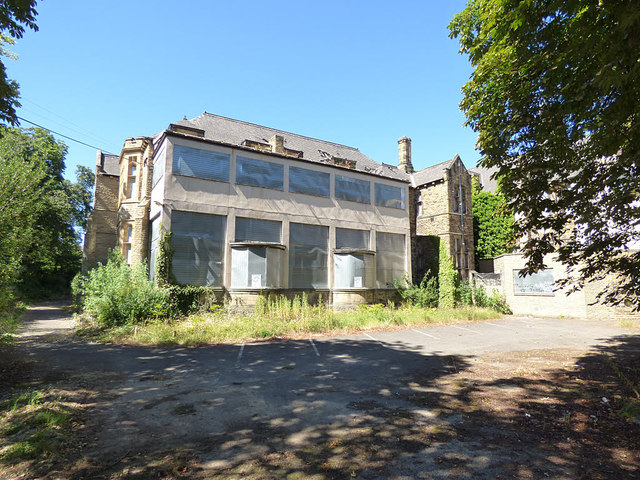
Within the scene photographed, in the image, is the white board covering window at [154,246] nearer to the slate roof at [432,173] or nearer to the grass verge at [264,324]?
the grass verge at [264,324]

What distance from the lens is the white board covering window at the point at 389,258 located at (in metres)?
19.0

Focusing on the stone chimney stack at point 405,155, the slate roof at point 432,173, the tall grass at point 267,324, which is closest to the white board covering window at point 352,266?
the tall grass at point 267,324

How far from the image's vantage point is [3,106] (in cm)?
607

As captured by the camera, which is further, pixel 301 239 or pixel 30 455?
pixel 301 239

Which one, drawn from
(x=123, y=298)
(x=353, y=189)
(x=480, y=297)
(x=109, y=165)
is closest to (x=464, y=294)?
(x=480, y=297)

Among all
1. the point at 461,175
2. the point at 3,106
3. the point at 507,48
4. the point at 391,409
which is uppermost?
the point at 461,175

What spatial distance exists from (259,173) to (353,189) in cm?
572

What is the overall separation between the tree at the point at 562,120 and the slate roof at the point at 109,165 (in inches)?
990

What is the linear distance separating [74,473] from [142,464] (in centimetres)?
53

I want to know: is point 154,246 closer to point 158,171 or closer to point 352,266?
point 158,171

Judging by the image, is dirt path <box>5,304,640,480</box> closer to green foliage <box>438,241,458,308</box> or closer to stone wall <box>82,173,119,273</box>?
green foliage <box>438,241,458,308</box>

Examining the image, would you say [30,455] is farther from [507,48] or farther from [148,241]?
[148,241]

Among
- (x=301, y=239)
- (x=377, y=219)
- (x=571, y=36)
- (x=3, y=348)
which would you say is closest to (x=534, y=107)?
(x=571, y=36)

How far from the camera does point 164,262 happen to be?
13266 millimetres
